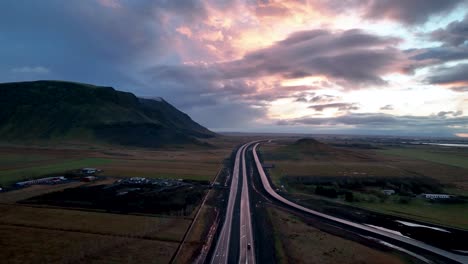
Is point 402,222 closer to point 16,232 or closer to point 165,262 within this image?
point 165,262

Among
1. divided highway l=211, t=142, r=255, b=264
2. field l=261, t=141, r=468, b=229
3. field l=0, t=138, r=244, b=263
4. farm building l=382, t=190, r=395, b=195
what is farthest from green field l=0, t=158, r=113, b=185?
farm building l=382, t=190, r=395, b=195

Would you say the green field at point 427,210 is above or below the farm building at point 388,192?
below

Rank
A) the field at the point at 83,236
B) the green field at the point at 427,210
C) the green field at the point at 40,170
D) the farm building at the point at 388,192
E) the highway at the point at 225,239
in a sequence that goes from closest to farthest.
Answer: the field at the point at 83,236 → the highway at the point at 225,239 → the green field at the point at 427,210 → the farm building at the point at 388,192 → the green field at the point at 40,170

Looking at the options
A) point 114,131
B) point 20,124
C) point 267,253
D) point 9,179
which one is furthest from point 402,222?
point 20,124

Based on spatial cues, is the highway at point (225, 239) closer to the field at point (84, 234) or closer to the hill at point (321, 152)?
the field at point (84, 234)

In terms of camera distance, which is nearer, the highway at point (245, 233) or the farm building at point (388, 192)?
the highway at point (245, 233)

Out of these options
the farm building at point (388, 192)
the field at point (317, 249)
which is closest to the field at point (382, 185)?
the farm building at point (388, 192)
